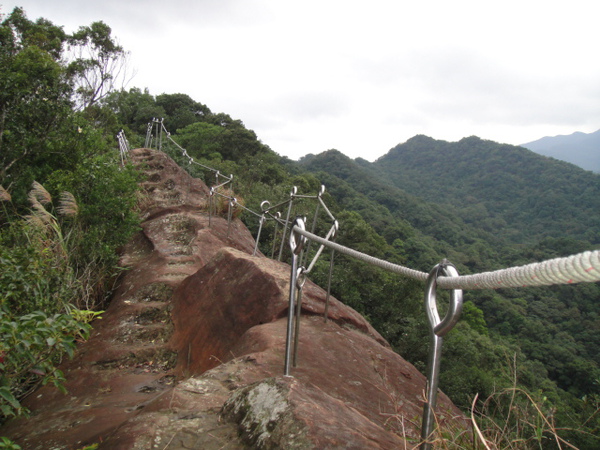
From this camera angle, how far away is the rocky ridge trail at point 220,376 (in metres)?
1.50

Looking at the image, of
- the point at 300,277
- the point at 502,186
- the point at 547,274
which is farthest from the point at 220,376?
the point at 502,186

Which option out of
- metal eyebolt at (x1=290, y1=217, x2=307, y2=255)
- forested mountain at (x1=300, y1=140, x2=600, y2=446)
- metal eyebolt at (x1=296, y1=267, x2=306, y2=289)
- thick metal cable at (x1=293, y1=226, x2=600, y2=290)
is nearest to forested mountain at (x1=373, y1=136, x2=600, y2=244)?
forested mountain at (x1=300, y1=140, x2=600, y2=446)

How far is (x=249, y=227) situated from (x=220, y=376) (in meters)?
12.9

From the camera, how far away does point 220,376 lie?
2193 millimetres

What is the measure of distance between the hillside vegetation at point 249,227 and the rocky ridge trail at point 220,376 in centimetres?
32

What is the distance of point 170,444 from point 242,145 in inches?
1112

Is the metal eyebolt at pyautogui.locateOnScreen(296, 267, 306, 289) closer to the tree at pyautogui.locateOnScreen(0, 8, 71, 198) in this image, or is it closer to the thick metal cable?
the thick metal cable

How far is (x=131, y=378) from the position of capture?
10.7ft

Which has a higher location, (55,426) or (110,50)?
(110,50)

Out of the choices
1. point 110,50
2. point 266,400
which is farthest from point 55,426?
point 110,50

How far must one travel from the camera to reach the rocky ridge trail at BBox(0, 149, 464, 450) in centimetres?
150

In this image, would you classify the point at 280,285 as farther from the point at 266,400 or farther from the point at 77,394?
the point at 266,400

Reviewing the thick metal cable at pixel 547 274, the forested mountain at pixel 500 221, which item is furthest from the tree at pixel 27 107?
the forested mountain at pixel 500 221

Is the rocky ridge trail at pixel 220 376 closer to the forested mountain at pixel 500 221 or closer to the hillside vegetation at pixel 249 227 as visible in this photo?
the hillside vegetation at pixel 249 227
